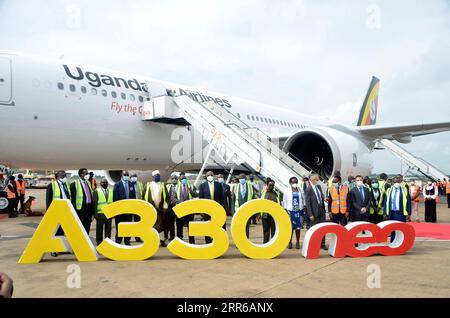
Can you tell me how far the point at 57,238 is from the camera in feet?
16.9

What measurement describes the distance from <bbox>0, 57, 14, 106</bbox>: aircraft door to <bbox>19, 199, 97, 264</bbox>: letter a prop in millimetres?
3798

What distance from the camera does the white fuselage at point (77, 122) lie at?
26.2 ft

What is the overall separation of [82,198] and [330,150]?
8.38 metres

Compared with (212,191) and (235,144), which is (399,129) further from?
(212,191)

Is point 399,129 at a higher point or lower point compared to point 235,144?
higher

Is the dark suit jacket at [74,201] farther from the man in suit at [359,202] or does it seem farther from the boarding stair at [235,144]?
the man in suit at [359,202]

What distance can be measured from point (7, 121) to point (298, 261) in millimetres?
6487

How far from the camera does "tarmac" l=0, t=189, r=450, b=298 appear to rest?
12.2ft

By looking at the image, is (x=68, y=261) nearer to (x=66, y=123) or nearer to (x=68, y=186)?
(x=68, y=186)

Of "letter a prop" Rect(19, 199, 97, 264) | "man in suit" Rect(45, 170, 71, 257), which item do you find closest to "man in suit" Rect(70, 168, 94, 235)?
"man in suit" Rect(45, 170, 71, 257)

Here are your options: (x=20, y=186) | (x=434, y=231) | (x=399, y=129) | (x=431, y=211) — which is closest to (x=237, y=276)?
(x=434, y=231)

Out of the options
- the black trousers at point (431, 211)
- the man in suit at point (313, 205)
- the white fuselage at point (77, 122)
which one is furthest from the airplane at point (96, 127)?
the man in suit at point (313, 205)

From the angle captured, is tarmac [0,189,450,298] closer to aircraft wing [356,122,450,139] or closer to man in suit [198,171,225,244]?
man in suit [198,171,225,244]
